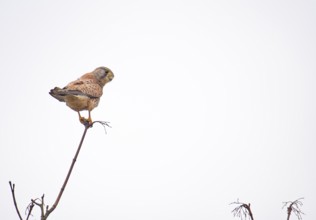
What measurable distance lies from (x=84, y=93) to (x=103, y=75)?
1583mm

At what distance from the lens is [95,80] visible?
827 centimetres

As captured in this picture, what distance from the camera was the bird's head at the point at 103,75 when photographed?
840cm

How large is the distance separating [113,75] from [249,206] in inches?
263

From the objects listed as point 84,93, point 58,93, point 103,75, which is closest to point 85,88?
point 84,93

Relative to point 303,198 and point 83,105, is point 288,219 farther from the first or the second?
point 83,105

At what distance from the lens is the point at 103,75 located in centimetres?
847

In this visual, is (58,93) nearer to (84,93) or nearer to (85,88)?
(84,93)

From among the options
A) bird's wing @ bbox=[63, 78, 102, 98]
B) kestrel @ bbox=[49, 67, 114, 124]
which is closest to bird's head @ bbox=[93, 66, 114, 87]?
kestrel @ bbox=[49, 67, 114, 124]

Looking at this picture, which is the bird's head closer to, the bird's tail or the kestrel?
the kestrel

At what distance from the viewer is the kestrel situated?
21.7 ft

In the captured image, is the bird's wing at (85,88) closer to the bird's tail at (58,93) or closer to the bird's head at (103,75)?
the bird's tail at (58,93)

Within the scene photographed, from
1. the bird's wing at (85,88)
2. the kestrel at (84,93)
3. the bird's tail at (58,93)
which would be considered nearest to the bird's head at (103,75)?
the kestrel at (84,93)

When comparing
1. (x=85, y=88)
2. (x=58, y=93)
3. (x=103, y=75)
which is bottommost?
(x=58, y=93)

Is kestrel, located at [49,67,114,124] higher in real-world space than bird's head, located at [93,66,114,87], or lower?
lower
